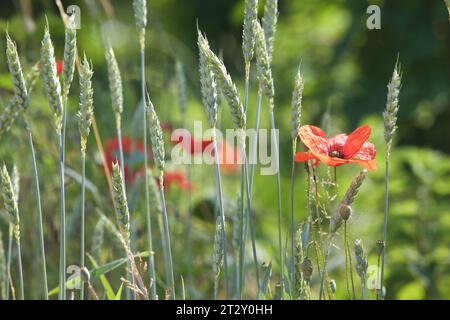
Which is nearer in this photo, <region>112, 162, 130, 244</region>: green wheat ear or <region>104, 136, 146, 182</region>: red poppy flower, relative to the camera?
<region>112, 162, 130, 244</region>: green wheat ear

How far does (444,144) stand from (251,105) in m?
0.70

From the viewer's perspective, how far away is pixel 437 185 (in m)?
1.83

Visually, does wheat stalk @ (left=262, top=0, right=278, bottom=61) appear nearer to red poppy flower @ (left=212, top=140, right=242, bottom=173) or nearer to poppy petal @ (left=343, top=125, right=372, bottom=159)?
poppy petal @ (left=343, top=125, right=372, bottom=159)

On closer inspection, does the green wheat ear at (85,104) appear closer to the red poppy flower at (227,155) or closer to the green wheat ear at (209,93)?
the green wheat ear at (209,93)

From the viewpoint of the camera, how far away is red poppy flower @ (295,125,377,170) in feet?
2.90

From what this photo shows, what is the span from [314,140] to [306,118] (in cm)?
190

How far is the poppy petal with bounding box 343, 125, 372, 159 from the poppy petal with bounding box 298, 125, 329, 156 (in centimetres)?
3

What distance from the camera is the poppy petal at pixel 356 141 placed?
36.6 inches

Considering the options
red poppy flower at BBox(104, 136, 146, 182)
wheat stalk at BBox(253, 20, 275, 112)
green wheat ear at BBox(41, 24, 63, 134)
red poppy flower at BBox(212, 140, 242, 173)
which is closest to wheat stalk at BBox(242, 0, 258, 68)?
wheat stalk at BBox(253, 20, 275, 112)

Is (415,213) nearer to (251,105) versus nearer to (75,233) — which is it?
(75,233)

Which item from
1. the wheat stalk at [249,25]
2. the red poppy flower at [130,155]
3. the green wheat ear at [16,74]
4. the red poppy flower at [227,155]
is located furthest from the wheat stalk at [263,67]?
the red poppy flower at [227,155]

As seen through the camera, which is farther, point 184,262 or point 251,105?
point 251,105
